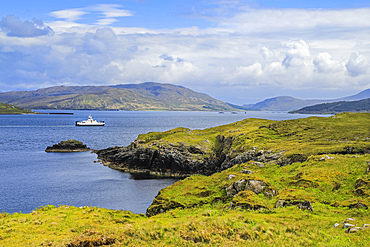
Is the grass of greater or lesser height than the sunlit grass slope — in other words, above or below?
below

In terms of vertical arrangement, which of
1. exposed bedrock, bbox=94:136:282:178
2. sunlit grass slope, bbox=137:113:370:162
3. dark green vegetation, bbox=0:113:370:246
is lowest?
exposed bedrock, bbox=94:136:282:178

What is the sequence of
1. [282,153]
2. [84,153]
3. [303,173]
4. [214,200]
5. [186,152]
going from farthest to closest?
[84,153]
[186,152]
[282,153]
[303,173]
[214,200]

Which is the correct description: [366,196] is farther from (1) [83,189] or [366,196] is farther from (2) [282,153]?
(1) [83,189]

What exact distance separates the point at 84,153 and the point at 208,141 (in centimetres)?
4886

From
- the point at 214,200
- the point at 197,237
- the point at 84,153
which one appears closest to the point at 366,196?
the point at 214,200

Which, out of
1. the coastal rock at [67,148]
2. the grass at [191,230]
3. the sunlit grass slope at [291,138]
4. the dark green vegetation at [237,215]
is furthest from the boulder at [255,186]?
the coastal rock at [67,148]

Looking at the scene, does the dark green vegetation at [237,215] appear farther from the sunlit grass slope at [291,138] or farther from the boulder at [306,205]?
the sunlit grass slope at [291,138]

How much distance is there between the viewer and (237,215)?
24.6m

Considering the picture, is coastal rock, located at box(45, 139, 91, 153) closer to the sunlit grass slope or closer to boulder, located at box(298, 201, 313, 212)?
the sunlit grass slope

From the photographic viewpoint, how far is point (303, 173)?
1436 inches

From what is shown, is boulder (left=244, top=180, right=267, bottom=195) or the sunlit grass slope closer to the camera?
→ boulder (left=244, top=180, right=267, bottom=195)

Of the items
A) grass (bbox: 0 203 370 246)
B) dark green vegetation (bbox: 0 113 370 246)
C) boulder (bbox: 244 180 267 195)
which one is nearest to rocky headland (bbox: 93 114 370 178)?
dark green vegetation (bbox: 0 113 370 246)

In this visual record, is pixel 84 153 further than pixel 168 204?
Yes

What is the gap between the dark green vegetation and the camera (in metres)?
19.5
